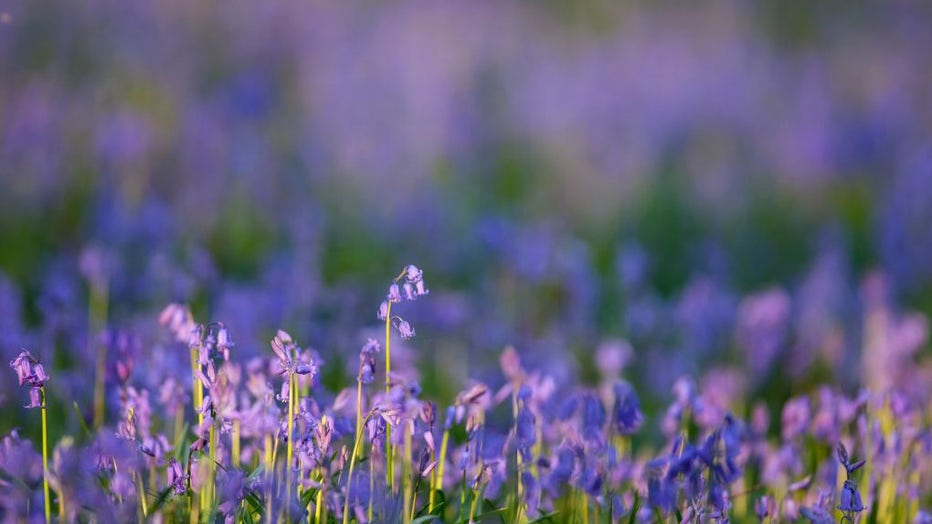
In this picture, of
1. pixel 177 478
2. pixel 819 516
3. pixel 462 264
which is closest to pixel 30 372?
pixel 177 478

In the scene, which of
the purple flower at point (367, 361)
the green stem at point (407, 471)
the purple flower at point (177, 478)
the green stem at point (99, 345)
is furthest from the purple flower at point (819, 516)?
the green stem at point (99, 345)

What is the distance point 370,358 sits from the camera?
193cm

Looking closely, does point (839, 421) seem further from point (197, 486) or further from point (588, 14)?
point (588, 14)

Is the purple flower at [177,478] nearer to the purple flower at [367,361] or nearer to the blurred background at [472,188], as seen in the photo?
the purple flower at [367,361]

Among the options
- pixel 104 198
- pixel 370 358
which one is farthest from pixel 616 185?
pixel 370 358

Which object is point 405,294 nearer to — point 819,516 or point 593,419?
point 593,419

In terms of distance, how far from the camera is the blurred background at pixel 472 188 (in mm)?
4180

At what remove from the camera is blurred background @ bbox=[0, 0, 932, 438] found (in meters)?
4.18

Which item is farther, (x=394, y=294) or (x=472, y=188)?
(x=472, y=188)

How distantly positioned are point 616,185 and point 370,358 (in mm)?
4771

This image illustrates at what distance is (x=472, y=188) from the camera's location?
650 cm

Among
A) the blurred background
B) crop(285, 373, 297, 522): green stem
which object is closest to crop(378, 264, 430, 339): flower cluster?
crop(285, 373, 297, 522): green stem

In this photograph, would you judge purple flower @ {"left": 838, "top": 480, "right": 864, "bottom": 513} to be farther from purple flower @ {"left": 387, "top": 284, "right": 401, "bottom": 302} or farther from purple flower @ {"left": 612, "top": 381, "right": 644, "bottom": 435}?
purple flower @ {"left": 387, "top": 284, "right": 401, "bottom": 302}

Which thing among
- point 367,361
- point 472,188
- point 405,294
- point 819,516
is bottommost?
point 819,516
